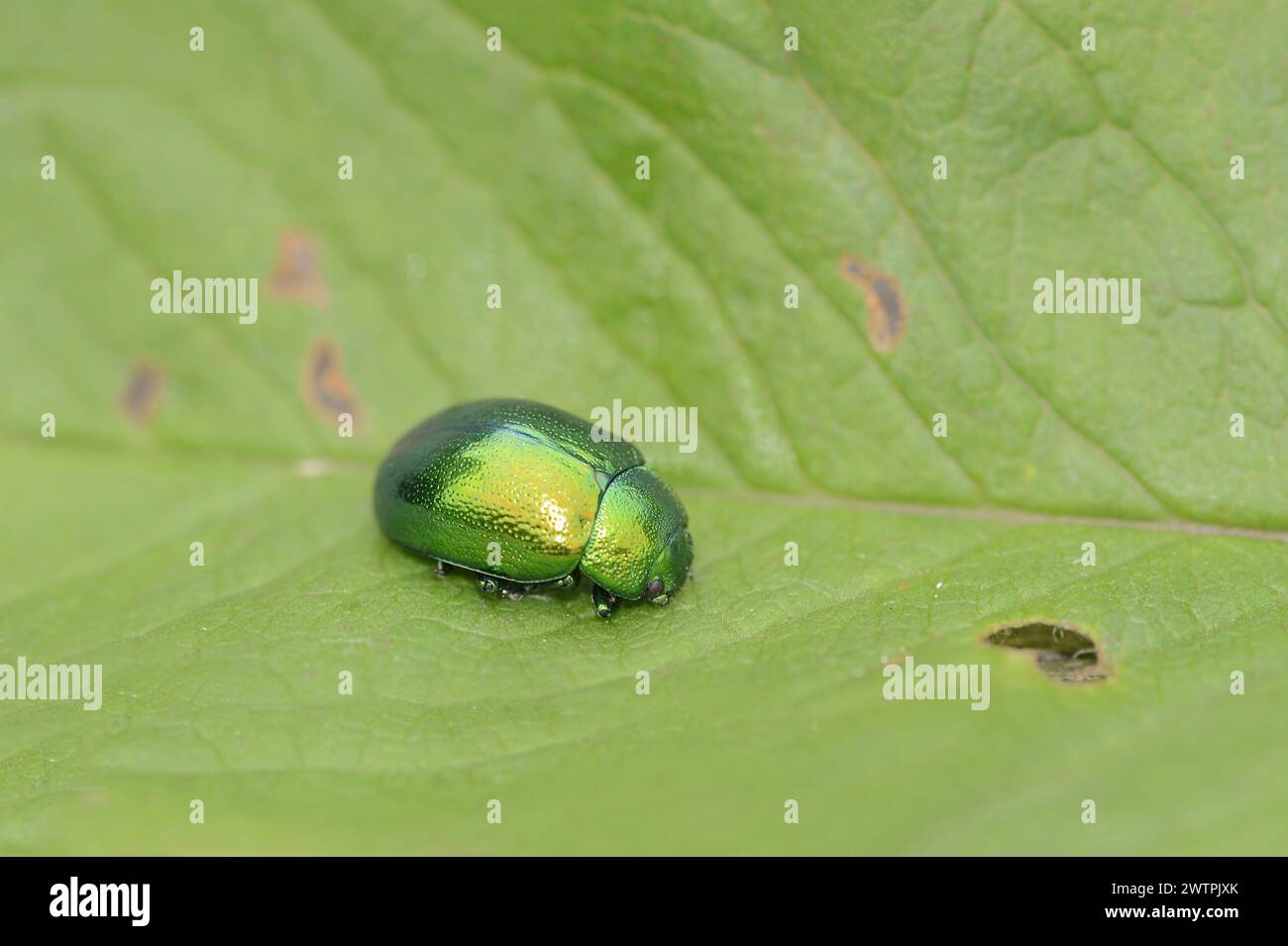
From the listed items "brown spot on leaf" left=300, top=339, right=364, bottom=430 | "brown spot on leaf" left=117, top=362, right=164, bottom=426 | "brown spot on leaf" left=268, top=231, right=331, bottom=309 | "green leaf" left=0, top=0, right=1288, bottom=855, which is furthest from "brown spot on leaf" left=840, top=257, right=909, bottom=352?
"brown spot on leaf" left=117, top=362, right=164, bottom=426

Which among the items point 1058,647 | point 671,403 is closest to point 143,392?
point 671,403

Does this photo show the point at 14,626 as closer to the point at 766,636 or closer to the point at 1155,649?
the point at 766,636

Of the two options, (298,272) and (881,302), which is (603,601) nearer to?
(881,302)

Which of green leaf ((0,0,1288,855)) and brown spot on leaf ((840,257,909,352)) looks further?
brown spot on leaf ((840,257,909,352))

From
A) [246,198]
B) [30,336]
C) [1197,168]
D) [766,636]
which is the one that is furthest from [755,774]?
[30,336]

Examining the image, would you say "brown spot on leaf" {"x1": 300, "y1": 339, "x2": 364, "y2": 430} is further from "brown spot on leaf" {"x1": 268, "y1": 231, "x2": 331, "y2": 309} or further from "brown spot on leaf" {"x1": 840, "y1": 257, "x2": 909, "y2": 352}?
"brown spot on leaf" {"x1": 840, "y1": 257, "x2": 909, "y2": 352}

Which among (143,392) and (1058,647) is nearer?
(1058,647)

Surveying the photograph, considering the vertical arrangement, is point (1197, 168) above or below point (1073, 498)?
above
